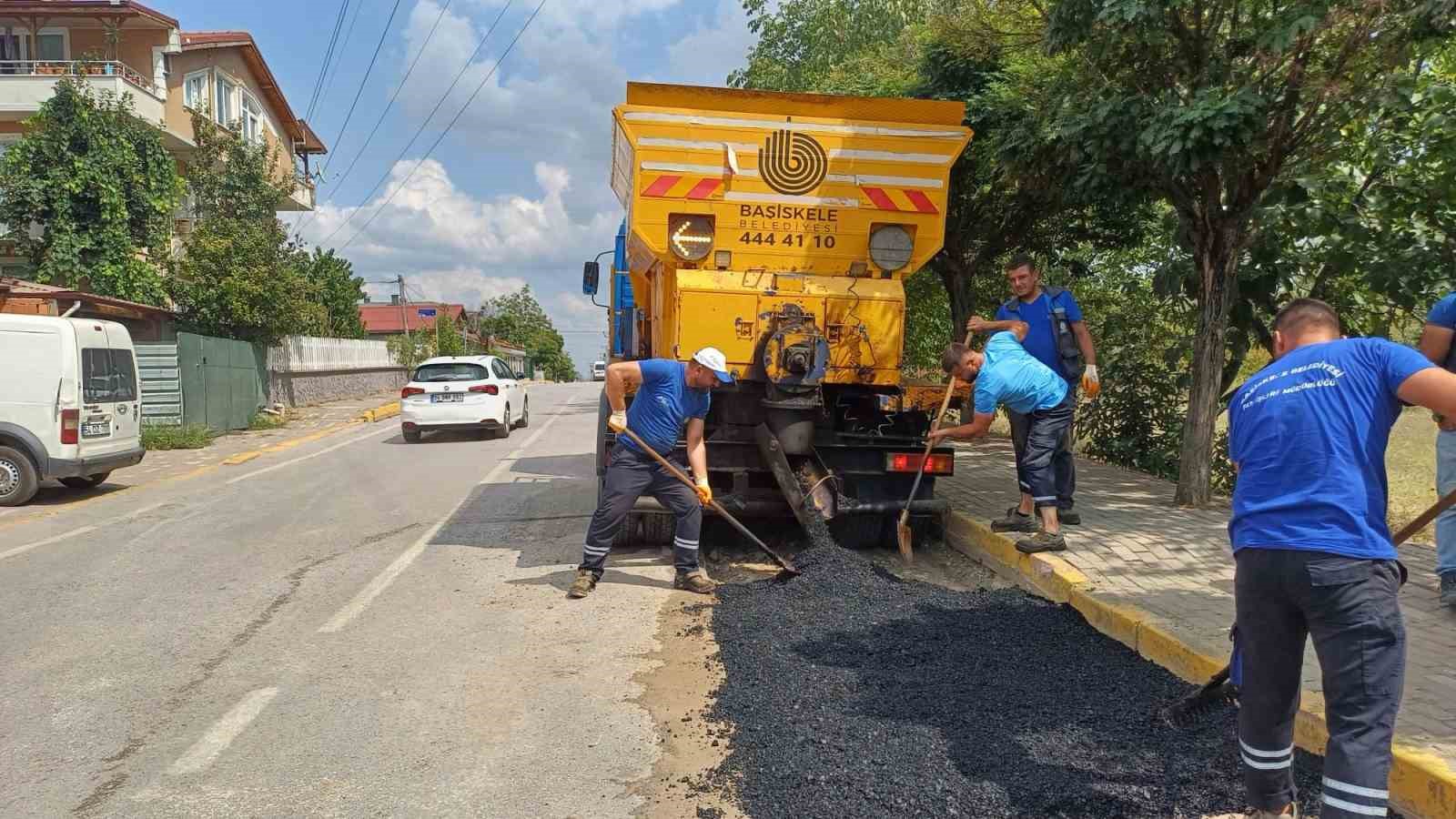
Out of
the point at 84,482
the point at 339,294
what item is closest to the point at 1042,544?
the point at 84,482

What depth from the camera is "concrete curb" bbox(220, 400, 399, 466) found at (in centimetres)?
1477

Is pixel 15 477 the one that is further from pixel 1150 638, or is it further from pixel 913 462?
pixel 1150 638

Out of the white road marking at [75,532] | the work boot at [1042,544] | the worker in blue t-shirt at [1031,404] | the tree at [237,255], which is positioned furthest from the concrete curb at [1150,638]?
the tree at [237,255]

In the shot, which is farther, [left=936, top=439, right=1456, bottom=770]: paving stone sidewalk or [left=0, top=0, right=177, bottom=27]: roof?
[left=0, top=0, right=177, bottom=27]: roof

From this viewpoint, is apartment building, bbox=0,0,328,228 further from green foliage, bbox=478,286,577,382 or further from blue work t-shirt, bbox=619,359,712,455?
green foliage, bbox=478,286,577,382

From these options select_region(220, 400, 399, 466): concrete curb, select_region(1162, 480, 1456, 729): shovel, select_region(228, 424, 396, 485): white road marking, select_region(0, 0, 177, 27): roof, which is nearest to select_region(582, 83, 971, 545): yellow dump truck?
select_region(1162, 480, 1456, 729): shovel

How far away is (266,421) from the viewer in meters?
20.5

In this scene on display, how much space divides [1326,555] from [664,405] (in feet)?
13.8

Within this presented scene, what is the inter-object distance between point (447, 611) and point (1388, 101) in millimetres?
7054

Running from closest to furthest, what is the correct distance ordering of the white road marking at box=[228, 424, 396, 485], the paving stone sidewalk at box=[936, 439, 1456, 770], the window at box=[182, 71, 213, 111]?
the paving stone sidewalk at box=[936, 439, 1456, 770] → the white road marking at box=[228, 424, 396, 485] → the window at box=[182, 71, 213, 111]

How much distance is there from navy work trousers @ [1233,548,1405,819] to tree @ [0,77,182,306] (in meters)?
21.1

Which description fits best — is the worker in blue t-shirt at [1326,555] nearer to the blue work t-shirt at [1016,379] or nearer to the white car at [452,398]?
the blue work t-shirt at [1016,379]

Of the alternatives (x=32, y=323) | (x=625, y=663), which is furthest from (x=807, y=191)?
(x=32, y=323)

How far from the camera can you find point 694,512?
6.50 metres
